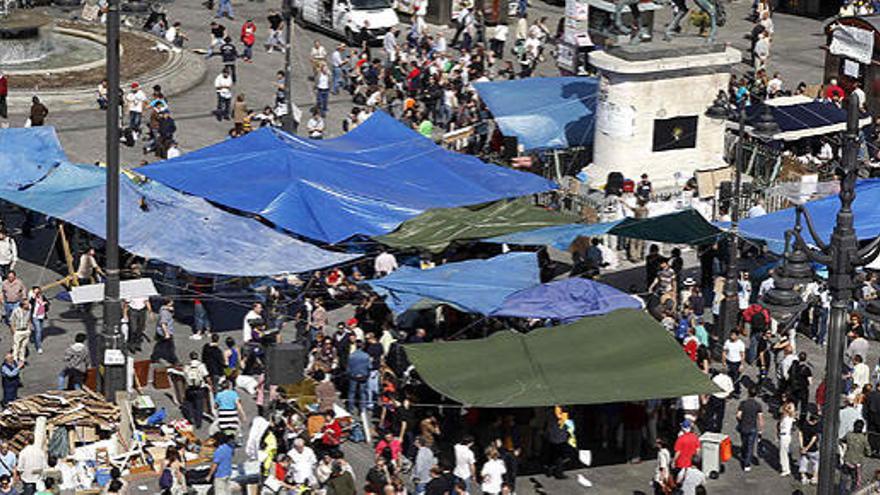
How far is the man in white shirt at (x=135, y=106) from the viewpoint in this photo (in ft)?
155

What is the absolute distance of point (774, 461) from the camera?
103 feet

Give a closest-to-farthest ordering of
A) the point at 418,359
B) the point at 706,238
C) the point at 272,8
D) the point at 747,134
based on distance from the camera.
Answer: the point at 418,359
the point at 706,238
the point at 747,134
the point at 272,8

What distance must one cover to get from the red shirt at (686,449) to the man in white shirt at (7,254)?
15400 mm

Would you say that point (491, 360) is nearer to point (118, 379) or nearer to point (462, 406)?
point (462, 406)

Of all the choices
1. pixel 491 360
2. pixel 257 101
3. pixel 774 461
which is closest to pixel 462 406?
pixel 491 360

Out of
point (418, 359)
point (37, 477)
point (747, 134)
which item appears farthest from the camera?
point (747, 134)

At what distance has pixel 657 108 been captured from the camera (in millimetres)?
43844

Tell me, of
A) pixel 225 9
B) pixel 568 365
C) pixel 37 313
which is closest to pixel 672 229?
pixel 568 365

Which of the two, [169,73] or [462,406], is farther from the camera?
[169,73]

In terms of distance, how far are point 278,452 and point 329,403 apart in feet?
5.20

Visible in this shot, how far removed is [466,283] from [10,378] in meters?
8.21

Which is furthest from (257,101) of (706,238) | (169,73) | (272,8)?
(706,238)

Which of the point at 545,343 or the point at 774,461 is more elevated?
the point at 545,343

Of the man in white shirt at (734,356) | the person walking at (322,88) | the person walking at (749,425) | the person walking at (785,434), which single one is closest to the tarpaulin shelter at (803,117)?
the man in white shirt at (734,356)
